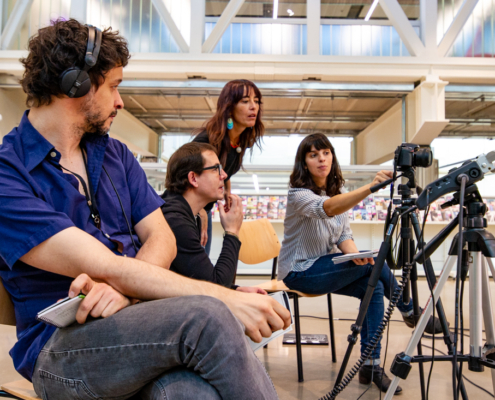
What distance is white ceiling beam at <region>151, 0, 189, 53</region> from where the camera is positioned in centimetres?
508

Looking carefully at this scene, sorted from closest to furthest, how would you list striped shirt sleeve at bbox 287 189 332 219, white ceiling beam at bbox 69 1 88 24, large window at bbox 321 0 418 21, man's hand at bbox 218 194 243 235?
man's hand at bbox 218 194 243 235
striped shirt sleeve at bbox 287 189 332 219
white ceiling beam at bbox 69 1 88 24
large window at bbox 321 0 418 21

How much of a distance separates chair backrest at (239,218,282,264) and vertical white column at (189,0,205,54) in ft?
12.1

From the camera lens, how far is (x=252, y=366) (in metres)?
0.67

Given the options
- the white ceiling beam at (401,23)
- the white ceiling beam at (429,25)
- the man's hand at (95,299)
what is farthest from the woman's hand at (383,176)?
the white ceiling beam at (429,25)

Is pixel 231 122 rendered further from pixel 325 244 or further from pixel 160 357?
pixel 160 357

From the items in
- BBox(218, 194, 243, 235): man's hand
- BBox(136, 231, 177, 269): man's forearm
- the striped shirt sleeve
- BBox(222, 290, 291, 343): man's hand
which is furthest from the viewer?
the striped shirt sleeve

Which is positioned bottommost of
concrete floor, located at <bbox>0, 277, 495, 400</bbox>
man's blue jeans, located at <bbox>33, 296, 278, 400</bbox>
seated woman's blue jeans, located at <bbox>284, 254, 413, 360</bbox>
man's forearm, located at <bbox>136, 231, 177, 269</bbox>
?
concrete floor, located at <bbox>0, 277, 495, 400</bbox>

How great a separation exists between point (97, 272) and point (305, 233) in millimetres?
1440

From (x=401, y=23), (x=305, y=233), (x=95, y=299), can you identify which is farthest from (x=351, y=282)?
(x=401, y=23)

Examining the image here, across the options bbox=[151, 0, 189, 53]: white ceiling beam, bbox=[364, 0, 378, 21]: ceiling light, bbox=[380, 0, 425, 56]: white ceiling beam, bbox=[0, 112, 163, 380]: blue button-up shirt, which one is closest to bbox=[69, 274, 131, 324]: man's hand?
bbox=[0, 112, 163, 380]: blue button-up shirt

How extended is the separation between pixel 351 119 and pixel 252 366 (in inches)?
364

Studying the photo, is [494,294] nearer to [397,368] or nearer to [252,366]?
[397,368]

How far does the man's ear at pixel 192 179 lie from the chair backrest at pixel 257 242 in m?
0.85

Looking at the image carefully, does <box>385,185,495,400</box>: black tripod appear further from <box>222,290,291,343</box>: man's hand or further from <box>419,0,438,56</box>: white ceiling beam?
<box>419,0,438,56</box>: white ceiling beam
